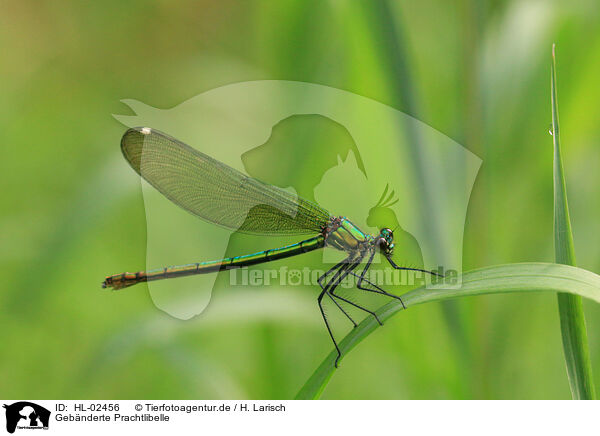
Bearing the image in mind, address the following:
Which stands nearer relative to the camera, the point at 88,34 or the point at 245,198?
the point at 245,198

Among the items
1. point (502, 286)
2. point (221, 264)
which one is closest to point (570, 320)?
point (502, 286)

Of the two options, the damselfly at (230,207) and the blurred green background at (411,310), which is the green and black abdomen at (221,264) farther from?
the blurred green background at (411,310)

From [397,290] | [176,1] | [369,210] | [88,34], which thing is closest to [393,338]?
[397,290]

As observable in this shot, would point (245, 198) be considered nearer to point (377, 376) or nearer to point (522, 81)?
point (377, 376)
